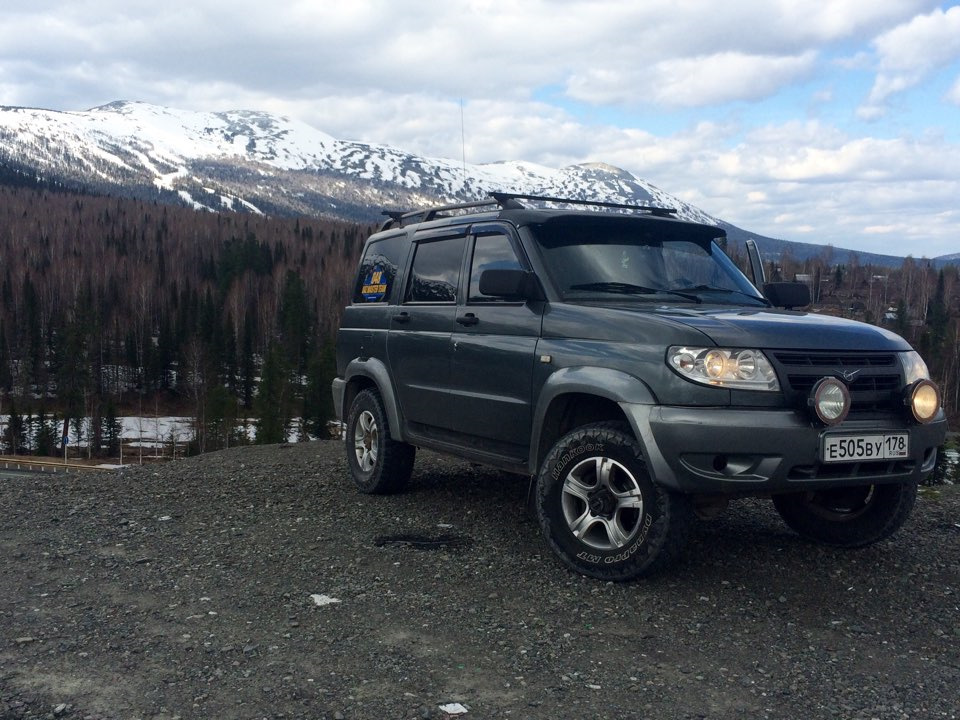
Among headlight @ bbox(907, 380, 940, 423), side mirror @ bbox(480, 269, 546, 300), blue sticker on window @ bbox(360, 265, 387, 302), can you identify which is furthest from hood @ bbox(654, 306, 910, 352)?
blue sticker on window @ bbox(360, 265, 387, 302)

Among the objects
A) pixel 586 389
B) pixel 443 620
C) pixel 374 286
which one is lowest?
pixel 443 620

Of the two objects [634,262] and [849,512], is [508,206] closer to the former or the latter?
[634,262]

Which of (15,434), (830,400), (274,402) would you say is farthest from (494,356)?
(15,434)

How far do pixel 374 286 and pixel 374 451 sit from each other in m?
1.43

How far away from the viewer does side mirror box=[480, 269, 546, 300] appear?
554 centimetres

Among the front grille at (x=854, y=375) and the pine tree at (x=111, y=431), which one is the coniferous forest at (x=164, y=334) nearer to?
the pine tree at (x=111, y=431)

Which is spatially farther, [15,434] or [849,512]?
[15,434]

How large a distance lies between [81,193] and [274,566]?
210563 mm

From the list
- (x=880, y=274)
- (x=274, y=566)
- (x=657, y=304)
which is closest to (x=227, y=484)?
(x=274, y=566)

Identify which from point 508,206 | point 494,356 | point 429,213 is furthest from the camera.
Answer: point 429,213

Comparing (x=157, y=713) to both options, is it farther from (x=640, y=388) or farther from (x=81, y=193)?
(x=81, y=193)

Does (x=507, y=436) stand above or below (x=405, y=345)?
below

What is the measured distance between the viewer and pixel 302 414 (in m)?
73.1

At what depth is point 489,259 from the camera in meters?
6.26
